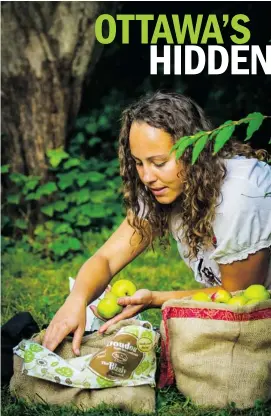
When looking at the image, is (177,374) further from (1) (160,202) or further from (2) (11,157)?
(2) (11,157)

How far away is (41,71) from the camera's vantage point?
6.17m

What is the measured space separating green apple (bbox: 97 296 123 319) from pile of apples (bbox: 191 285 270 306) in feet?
0.99

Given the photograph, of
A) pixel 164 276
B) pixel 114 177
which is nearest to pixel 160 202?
pixel 164 276

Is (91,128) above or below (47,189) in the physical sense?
above

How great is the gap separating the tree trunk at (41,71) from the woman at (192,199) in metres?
2.70

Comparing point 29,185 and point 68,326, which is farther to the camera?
point 29,185

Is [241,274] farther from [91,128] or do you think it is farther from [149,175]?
[91,128]

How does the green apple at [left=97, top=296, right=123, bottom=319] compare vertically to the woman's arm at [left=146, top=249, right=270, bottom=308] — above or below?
below

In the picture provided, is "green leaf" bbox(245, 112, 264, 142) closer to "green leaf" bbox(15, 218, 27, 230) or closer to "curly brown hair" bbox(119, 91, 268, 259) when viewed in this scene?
"curly brown hair" bbox(119, 91, 268, 259)

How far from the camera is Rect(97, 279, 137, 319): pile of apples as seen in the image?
3.41m

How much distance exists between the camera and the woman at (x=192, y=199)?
11.1 feet

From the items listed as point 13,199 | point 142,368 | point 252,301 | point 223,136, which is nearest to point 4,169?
point 13,199

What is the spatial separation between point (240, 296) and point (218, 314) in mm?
162

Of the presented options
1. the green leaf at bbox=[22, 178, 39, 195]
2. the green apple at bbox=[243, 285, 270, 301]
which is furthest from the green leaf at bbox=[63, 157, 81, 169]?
the green apple at bbox=[243, 285, 270, 301]
